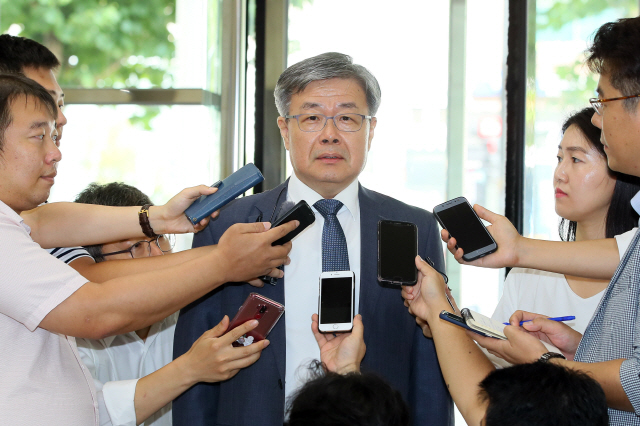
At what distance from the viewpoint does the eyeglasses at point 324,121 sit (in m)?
1.87

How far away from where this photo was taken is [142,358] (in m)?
2.11

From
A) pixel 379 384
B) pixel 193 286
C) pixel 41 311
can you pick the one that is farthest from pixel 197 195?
pixel 379 384

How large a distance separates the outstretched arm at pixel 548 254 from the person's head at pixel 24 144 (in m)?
1.11

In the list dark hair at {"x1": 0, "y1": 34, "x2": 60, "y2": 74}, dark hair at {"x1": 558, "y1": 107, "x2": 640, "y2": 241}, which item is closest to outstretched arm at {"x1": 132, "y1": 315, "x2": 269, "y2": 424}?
dark hair at {"x1": 0, "y1": 34, "x2": 60, "y2": 74}

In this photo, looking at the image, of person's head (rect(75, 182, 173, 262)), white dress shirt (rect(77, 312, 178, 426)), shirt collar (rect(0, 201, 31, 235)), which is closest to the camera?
shirt collar (rect(0, 201, 31, 235))

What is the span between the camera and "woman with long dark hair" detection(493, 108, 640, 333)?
6.71ft

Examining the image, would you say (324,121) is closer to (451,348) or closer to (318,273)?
(318,273)

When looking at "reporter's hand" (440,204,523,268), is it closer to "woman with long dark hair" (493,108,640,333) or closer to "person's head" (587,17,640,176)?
"person's head" (587,17,640,176)

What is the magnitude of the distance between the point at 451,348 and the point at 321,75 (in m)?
0.96

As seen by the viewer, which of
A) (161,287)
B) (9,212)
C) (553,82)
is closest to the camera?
(9,212)

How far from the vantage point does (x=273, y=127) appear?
3193 mm

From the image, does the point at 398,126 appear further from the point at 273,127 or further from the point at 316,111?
the point at 316,111

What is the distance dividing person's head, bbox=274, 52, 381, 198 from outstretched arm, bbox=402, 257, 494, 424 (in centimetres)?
44

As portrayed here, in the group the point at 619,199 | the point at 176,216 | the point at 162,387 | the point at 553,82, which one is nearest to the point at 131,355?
the point at 162,387
